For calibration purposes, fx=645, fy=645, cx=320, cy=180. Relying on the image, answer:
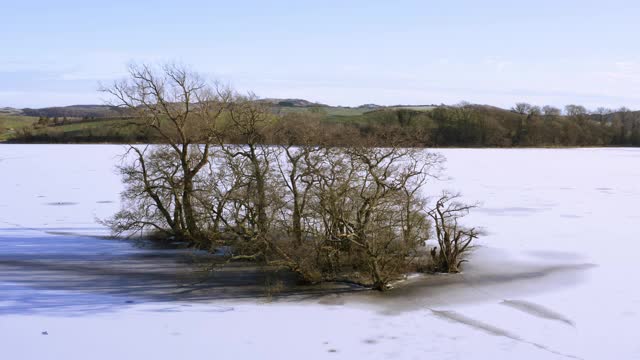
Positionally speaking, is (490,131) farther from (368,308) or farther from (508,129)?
A: (368,308)

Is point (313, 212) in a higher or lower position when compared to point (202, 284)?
higher

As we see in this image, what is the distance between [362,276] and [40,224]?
12.3 meters

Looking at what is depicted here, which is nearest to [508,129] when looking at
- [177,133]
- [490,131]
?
[490,131]

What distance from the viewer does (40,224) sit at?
21.5 m

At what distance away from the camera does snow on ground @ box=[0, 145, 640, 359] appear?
9.97 meters

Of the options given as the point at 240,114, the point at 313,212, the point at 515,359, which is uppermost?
the point at 240,114

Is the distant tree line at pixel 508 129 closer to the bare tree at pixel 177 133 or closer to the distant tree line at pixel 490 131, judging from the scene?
the distant tree line at pixel 490 131

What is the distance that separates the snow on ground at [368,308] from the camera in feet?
32.7

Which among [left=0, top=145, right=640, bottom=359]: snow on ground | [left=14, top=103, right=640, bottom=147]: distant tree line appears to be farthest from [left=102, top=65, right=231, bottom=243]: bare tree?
[left=14, top=103, right=640, bottom=147]: distant tree line

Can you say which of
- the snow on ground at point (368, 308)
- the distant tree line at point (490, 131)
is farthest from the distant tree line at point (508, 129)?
the snow on ground at point (368, 308)

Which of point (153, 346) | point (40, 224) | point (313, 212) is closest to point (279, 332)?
point (153, 346)

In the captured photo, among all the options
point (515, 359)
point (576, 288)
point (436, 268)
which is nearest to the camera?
point (515, 359)

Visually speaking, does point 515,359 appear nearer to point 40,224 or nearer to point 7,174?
point 40,224

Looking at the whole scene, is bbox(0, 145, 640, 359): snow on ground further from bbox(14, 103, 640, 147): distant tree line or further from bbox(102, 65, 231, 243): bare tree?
bbox(14, 103, 640, 147): distant tree line
